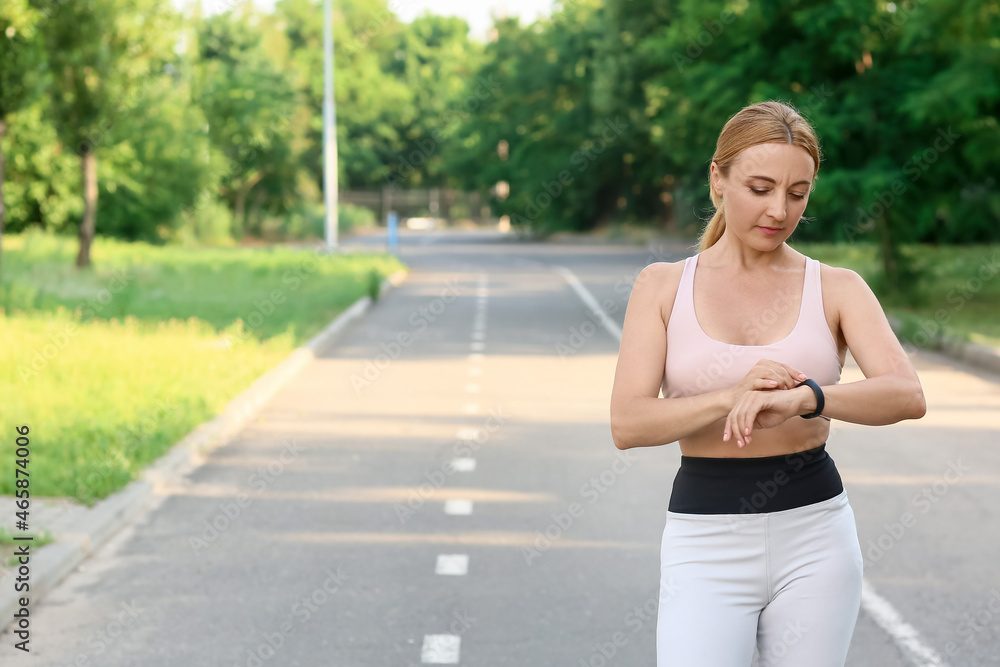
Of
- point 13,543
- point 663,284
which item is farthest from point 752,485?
point 13,543

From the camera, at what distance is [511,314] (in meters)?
20.8

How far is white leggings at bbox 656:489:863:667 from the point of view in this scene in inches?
101

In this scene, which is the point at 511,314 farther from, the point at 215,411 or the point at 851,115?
the point at 215,411

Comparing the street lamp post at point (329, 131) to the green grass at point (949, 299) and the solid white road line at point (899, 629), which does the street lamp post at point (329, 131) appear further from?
the solid white road line at point (899, 629)

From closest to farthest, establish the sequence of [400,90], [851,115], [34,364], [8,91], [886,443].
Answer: [886,443]
[34,364]
[8,91]
[851,115]
[400,90]

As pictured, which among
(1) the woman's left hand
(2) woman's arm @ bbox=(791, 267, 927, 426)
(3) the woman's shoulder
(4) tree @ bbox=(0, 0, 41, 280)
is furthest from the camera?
(4) tree @ bbox=(0, 0, 41, 280)

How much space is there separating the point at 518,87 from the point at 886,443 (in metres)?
50.8

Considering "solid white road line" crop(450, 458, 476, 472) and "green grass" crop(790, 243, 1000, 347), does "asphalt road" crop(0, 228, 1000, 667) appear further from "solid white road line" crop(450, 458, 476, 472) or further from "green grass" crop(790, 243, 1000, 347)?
"green grass" crop(790, 243, 1000, 347)

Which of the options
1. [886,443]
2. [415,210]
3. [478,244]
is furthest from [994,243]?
[415,210]

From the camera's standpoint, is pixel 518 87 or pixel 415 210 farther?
pixel 415 210

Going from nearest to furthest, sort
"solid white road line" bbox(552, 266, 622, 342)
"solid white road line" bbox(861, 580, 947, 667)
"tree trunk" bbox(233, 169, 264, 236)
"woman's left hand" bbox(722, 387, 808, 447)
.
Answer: "woman's left hand" bbox(722, 387, 808, 447)
"solid white road line" bbox(861, 580, 947, 667)
"solid white road line" bbox(552, 266, 622, 342)
"tree trunk" bbox(233, 169, 264, 236)

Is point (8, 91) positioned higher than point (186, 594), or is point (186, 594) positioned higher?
point (8, 91)

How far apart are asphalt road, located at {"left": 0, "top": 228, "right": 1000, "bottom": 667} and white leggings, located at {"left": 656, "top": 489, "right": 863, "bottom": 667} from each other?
7.86ft

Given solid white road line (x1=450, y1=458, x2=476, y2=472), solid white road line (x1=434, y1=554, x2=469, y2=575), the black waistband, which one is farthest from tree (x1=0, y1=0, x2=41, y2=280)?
the black waistband
